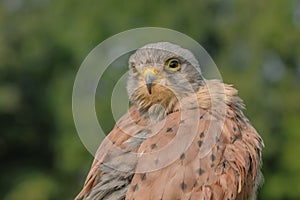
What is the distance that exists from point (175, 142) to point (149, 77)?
0.56 meters

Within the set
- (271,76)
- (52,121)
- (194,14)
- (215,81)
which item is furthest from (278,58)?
(215,81)

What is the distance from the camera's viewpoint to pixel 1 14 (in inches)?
813

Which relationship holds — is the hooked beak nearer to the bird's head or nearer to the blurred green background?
the bird's head

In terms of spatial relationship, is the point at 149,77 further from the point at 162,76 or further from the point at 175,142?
the point at 175,142

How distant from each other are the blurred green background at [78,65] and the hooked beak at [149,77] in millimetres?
9184

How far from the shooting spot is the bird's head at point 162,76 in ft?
16.7

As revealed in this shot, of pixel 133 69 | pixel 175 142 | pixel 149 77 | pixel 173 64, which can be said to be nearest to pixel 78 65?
pixel 133 69

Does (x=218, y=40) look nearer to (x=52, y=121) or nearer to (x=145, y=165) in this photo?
(x=52, y=121)

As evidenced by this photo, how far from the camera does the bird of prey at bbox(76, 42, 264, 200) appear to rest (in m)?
4.65

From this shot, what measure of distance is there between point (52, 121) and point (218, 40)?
4.81m

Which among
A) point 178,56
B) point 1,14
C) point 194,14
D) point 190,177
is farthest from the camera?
point 1,14

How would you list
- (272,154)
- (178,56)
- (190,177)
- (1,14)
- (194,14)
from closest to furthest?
(190,177) < (178,56) < (272,154) < (194,14) < (1,14)

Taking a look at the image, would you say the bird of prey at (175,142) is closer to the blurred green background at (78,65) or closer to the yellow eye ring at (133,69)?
the yellow eye ring at (133,69)

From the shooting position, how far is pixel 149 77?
16.8 feet
